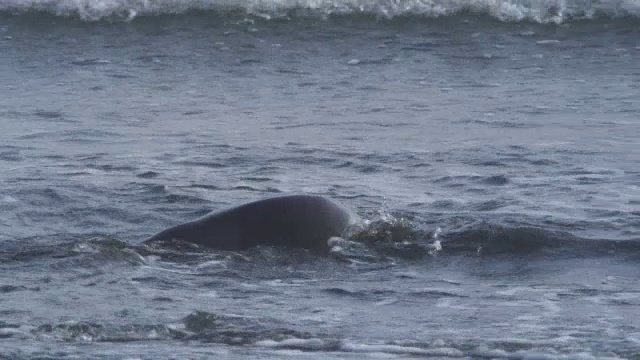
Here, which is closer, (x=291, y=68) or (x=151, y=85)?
(x=151, y=85)

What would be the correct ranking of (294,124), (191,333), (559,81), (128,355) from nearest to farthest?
(128,355)
(191,333)
(294,124)
(559,81)

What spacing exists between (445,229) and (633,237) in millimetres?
995

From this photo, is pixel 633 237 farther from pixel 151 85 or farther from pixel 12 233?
pixel 151 85

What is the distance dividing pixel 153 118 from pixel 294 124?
1256mm

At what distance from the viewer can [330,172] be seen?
30.9 feet

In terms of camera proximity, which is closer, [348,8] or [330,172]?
[330,172]

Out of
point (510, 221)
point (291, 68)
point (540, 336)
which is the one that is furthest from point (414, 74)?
point (540, 336)

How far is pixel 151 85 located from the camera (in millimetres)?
13664

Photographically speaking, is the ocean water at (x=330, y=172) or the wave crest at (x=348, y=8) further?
the wave crest at (x=348, y=8)

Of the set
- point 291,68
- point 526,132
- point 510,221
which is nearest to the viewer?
point 510,221

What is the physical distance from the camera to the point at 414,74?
547 inches

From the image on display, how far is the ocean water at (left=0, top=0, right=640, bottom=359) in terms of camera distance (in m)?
5.91

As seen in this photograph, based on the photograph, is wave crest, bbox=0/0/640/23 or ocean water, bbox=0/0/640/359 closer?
ocean water, bbox=0/0/640/359

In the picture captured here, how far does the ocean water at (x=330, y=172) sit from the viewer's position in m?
5.91
